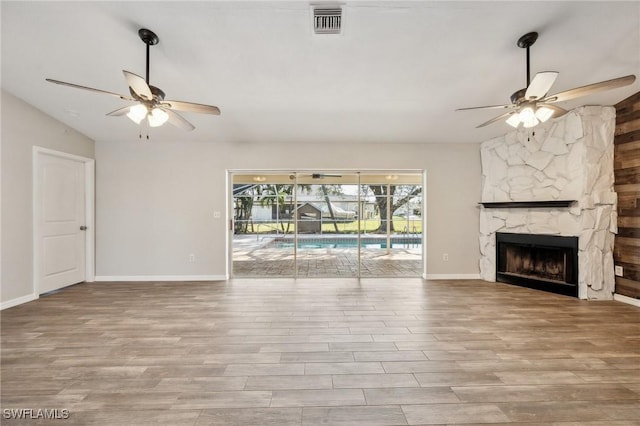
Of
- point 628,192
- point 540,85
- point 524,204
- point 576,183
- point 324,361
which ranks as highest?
point 540,85

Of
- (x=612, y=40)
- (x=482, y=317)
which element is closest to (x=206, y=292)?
(x=482, y=317)

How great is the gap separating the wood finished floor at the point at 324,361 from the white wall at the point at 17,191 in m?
0.43

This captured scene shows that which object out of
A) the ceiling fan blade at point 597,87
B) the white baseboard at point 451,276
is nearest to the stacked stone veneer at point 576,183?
the white baseboard at point 451,276

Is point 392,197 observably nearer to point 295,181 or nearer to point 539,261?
point 295,181

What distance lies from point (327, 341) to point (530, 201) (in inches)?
159

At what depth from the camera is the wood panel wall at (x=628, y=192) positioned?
356 centimetres

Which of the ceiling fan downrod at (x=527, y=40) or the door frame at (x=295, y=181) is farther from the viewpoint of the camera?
the door frame at (x=295, y=181)

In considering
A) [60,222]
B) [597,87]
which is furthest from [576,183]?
[60,222]

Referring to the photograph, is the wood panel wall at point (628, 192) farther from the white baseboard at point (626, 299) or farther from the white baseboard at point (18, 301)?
the white baseboard at point (18, 301)

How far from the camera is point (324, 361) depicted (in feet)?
7.41

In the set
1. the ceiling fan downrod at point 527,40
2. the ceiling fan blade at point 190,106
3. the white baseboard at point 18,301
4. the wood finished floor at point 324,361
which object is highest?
the ceiling fan downrod at point 527,40

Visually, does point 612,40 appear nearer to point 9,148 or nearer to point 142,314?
point 142,314

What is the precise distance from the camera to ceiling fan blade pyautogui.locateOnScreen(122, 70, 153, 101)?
2.15 m

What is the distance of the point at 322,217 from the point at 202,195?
2425mm
